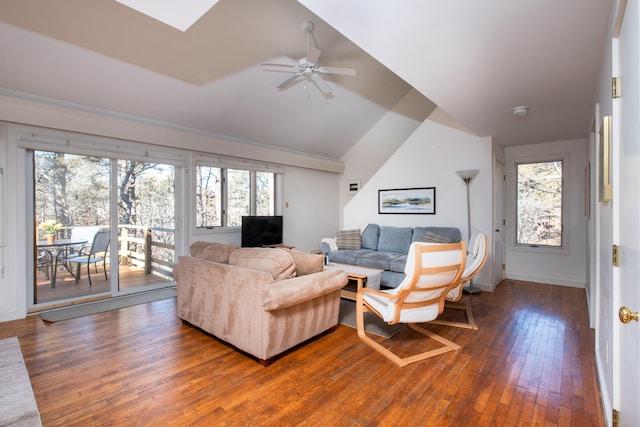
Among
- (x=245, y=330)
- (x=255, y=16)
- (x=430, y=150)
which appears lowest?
(x=245, y=330)

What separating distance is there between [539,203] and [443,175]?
168 cm

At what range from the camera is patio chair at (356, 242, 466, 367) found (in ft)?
7.64

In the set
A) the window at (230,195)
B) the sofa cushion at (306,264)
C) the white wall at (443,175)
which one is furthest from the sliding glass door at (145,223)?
the white wall at (443,175)

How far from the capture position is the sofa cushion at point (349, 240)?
224 inches

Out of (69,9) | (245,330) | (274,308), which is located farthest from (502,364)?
(69,9)

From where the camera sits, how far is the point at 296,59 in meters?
4.11

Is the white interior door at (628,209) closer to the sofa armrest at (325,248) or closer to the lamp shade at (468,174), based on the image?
the lamp shade at (468,174)

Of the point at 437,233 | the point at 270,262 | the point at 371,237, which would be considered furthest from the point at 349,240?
the point at 270,262

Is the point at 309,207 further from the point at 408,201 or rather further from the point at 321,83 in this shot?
the point at 321,83

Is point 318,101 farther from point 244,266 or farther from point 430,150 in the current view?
point 244,266

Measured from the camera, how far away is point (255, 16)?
3.28 metres

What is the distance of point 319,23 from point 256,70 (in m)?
0.98

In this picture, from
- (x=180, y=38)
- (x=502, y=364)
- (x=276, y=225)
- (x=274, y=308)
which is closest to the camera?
(x=274, y=308)

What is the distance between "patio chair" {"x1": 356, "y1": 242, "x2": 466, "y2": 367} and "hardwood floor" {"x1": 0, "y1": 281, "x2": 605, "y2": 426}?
12cm
